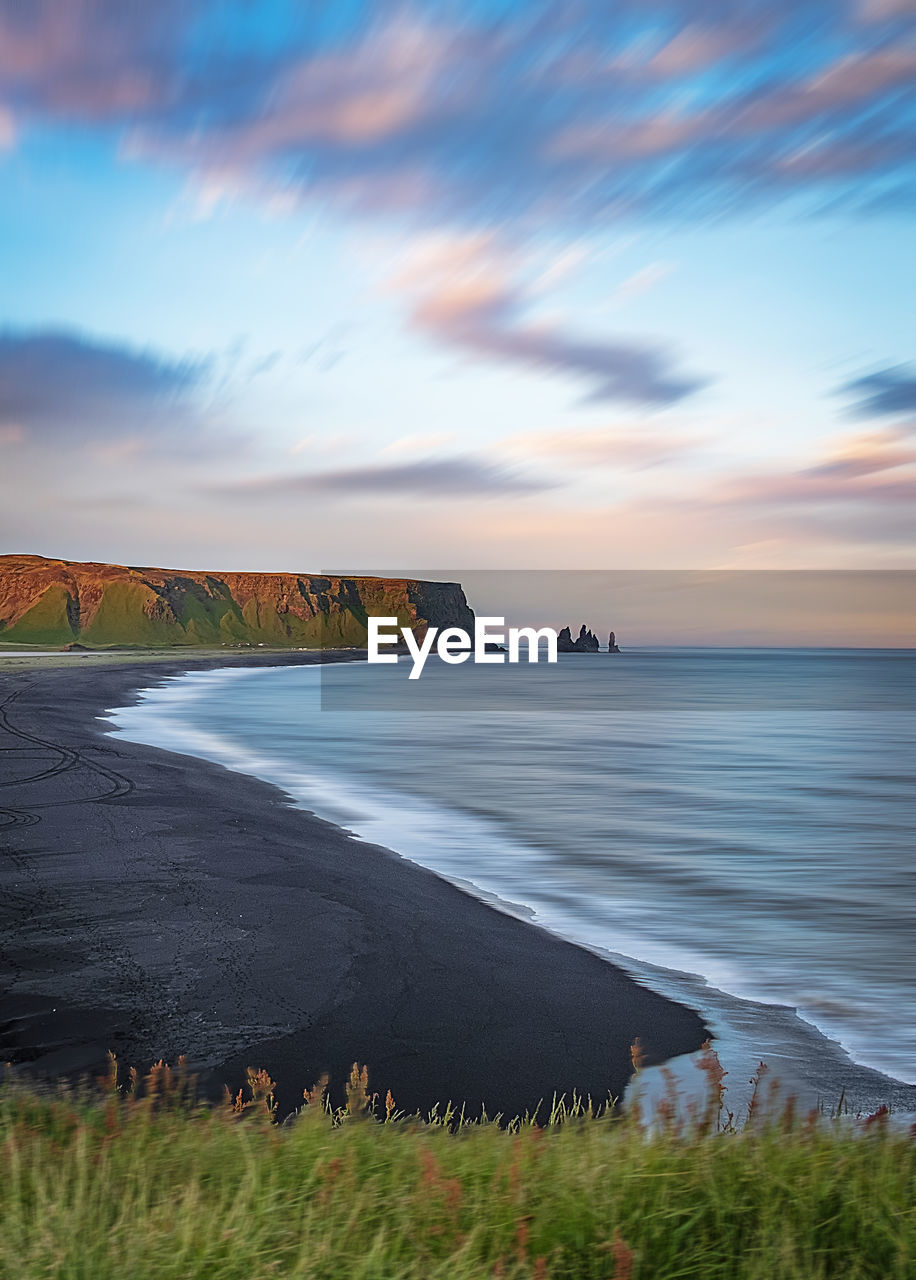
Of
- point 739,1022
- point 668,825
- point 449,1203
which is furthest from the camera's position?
point 668,825

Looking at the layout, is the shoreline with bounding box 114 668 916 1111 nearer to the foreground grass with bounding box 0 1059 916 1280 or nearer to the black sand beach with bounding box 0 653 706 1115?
the black sand beach with bounding box 0 653 706 1115

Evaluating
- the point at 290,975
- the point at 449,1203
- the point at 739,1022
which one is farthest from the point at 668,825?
the point at 449,1203

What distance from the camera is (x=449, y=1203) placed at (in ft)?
10.9

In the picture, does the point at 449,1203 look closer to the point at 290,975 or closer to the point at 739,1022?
the point at 290,975

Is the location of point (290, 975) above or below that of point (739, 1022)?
above

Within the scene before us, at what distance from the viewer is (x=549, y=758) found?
3034 cm

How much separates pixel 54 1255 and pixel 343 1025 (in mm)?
4191

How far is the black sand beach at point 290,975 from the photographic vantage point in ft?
21.0

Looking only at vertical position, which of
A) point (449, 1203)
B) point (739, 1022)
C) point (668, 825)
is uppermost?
point (449, 1203)

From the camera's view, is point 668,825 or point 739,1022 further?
point 668,825

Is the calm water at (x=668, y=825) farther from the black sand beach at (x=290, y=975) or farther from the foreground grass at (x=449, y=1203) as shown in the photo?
the foreground grass at (x=449, y=1203)

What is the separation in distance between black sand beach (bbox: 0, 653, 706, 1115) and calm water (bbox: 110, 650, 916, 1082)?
120 cm

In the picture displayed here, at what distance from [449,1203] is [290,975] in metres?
4.87

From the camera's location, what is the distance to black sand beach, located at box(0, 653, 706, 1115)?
6.39 metres
